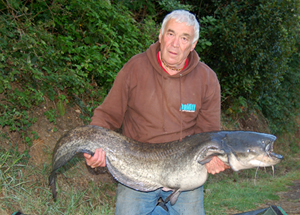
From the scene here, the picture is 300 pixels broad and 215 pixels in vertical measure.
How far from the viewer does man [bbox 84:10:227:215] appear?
309cm

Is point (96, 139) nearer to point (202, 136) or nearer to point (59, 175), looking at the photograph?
point (202, 136)

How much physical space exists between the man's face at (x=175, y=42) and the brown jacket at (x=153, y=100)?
0.39 feet

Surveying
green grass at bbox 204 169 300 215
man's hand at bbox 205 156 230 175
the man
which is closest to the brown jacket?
the man

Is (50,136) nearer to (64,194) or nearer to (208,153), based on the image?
(64,194)

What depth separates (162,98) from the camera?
3.12 m

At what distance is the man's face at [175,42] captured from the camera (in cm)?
309

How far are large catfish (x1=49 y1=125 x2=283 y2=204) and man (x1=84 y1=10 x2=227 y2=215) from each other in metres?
0.18

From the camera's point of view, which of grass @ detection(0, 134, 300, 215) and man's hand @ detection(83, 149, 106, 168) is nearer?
man's hand @ detection(83, 149, 106, 168)

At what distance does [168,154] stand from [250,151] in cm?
74

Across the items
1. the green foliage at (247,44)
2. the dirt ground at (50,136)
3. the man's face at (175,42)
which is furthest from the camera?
the green foliage at (247,44)

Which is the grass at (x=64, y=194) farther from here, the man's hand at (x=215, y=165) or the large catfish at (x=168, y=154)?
the man's hand at (x=215, y=165)

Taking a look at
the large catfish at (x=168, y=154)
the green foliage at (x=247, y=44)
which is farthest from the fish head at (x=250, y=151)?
the green foliage at (x=247, y=44)

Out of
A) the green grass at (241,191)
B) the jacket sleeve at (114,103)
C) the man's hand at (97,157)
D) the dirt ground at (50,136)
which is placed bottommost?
the green grass at (241,191)

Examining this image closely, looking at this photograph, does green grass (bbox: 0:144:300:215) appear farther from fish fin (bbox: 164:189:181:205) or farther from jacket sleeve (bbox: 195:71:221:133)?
jacket sleeve (bbox: 195:71:221:133)
